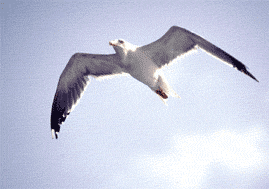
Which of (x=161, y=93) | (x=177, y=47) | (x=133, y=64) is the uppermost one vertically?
(x=177, y=47)

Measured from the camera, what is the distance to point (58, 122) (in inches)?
171

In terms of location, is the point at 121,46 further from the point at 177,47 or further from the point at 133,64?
the point at 177,47

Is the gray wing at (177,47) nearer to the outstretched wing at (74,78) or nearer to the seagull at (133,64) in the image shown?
the seagull at (133,64)

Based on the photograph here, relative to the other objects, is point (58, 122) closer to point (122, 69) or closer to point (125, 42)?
point (122, 69)

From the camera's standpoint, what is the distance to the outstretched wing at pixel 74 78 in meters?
4.26

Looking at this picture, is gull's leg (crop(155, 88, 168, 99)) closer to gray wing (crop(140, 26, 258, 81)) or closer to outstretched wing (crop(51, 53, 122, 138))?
gray wing (crop(140, 26, 258, 81))

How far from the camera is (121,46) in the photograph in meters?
3.74

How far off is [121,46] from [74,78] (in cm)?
143

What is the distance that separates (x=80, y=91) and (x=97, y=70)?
62 cm

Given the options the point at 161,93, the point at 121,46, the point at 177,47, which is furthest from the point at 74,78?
the point at 177,47

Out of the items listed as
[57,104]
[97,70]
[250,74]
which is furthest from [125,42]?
[250,74]

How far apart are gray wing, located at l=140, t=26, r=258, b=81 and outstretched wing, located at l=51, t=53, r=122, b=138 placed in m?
0.87

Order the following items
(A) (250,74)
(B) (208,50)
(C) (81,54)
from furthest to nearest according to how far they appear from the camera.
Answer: (C) (81,54)
(B) (208,50)
(A) (250,74)

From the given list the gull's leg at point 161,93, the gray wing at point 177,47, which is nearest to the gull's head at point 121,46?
the gray wing at point 177,47
